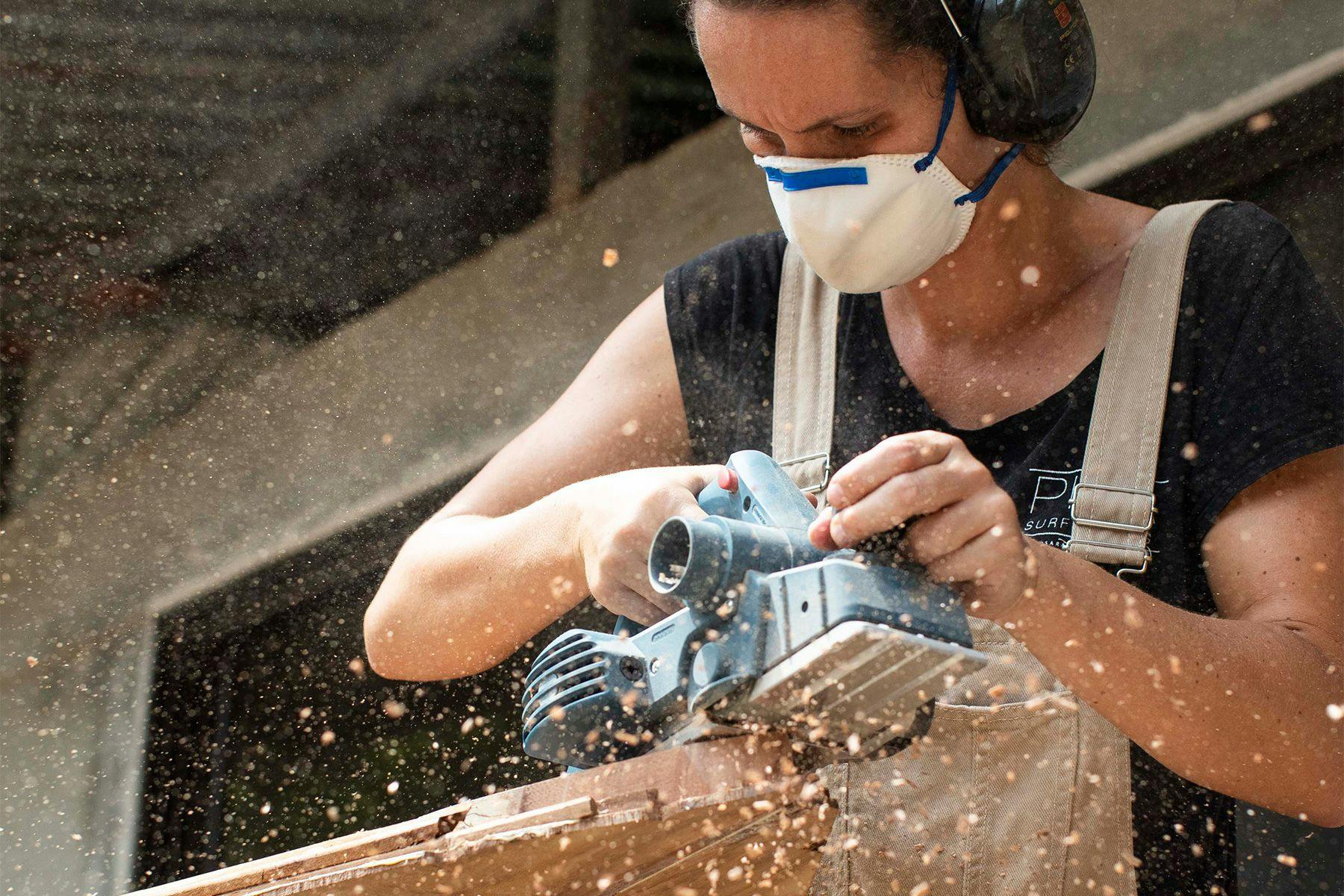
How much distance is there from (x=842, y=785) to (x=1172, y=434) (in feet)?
1.96

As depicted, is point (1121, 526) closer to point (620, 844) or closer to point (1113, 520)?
point (1113, 520)

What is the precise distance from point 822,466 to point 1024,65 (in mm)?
572

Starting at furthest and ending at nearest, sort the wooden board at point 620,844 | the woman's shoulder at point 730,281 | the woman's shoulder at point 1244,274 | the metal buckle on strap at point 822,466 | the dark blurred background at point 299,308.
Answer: the dark blurred background at point 299,308 → the woman's shoulder at point 730,281 → the metal buckle on strap at point 822,466 → the woman's shoulder at point 1244,274 → the wooden board at point 620,844

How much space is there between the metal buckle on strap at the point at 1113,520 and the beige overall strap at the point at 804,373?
0.33m

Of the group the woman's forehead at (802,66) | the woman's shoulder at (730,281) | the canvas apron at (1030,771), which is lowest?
the canvas apron at (1030,771)

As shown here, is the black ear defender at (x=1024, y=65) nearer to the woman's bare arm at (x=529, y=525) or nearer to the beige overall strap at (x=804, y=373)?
the beige overall strap at (x=804, y=373)

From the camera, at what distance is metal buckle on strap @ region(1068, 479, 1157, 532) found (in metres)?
1.46

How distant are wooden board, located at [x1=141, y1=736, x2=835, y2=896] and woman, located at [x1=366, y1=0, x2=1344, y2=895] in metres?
0.23

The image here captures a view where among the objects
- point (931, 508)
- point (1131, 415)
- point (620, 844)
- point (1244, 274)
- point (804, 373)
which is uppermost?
point (804, 373)

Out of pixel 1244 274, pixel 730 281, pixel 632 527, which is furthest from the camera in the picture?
pixel 730 281

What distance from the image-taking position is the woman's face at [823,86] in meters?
1.43

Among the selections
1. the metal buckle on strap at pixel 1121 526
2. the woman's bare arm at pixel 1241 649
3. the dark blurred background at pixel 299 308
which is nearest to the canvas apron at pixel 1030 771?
the metal buckle on strap at pixel 1121 526

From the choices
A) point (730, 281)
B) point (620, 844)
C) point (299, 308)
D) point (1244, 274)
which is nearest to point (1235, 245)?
point (1244, 274)

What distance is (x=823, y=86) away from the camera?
1.45 m
